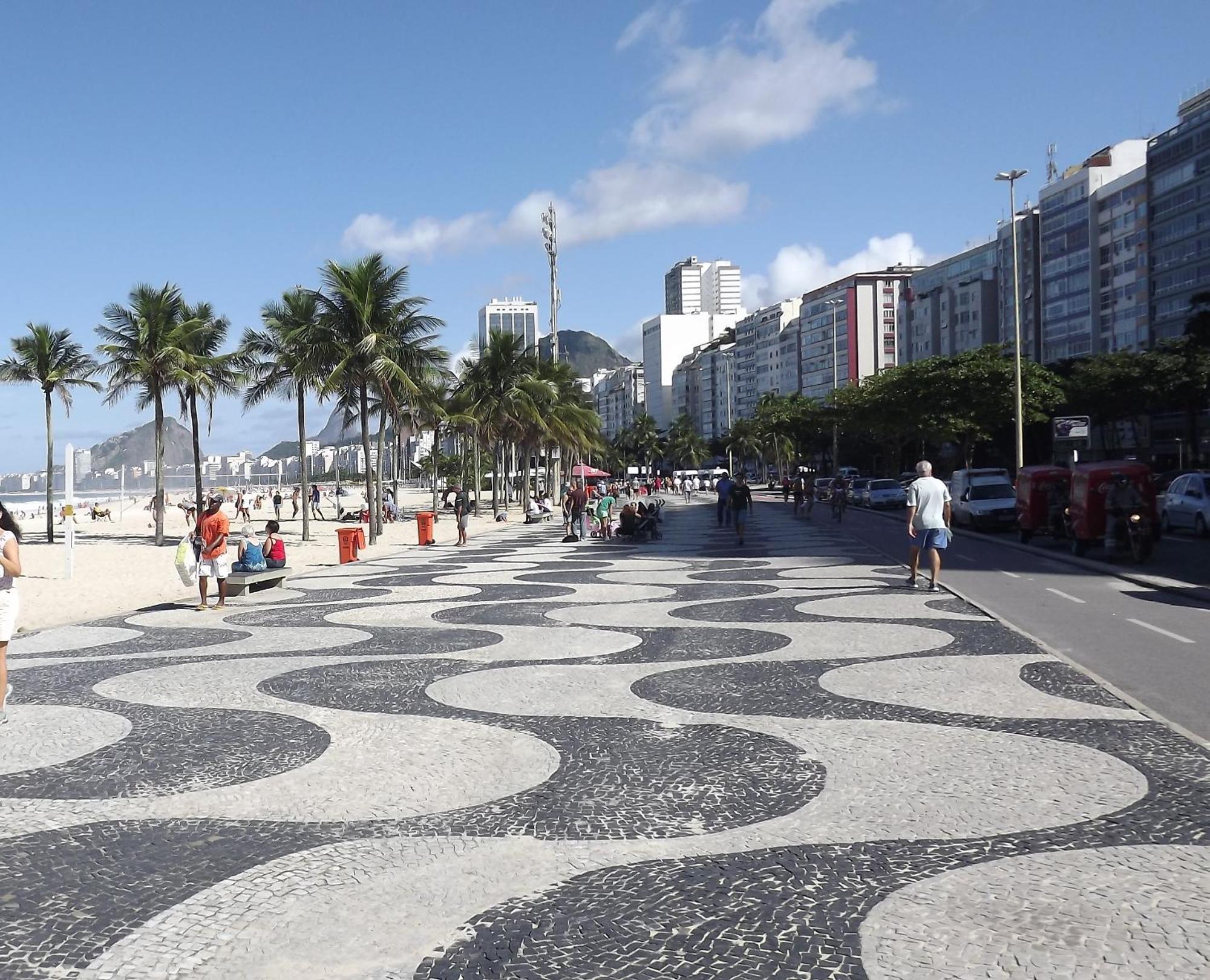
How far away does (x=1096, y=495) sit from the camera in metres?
21.0

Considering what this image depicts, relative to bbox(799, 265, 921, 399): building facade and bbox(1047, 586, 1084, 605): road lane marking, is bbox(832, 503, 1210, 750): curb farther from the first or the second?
bbox(799, 265, 921, 399): building facade

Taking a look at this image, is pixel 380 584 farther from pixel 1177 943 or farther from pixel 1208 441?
pixel 1208 441

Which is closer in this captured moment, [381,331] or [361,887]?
[361,887]

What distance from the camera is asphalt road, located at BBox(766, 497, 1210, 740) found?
27.3 ft

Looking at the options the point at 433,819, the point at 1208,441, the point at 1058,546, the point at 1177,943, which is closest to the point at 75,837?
the point at 433,819

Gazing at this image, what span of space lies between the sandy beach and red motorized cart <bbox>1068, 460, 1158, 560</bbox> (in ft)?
48.3

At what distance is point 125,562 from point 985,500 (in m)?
22.2

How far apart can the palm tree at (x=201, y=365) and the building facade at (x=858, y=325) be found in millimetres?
121193

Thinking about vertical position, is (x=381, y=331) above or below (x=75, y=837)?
above

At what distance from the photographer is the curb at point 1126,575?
14773mm

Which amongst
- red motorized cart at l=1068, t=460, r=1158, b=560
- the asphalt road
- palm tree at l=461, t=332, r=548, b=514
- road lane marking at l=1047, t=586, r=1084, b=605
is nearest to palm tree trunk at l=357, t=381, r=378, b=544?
palm tree at l=461, t=332, r=548, b=514

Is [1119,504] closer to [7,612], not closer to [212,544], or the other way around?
[212,544]

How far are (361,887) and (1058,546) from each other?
2314 cm

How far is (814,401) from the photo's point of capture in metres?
115
